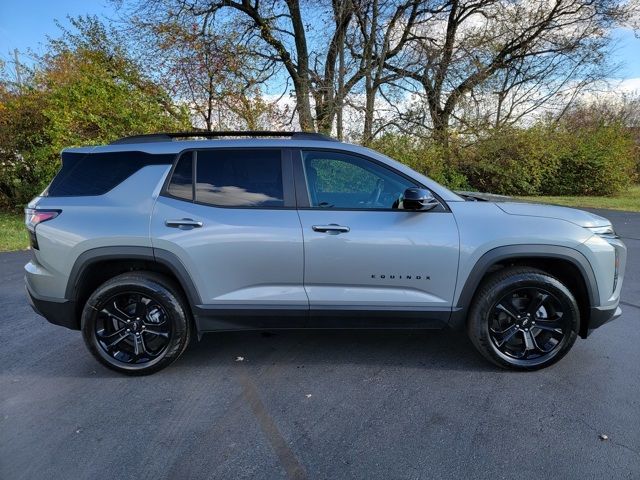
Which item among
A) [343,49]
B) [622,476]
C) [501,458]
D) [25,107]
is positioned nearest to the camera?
[622,476]

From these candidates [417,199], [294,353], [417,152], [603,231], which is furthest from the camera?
[417,152]

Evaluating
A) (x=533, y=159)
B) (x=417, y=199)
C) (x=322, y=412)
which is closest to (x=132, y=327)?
(x=322, y=412)

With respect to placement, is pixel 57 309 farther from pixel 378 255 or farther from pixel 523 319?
pixel 523 319

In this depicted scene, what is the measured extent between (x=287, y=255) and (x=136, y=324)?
4.35 feet

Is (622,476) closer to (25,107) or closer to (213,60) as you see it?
(213,60)

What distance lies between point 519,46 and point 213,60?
1365 centimetres

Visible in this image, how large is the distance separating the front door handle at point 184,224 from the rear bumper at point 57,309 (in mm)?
993

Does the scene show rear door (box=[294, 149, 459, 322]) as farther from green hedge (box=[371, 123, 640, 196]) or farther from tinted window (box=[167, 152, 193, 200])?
green hedge (box=[371, 123, 640, 196])

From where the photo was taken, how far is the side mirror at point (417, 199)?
2.87 metres

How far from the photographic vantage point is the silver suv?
2.97m

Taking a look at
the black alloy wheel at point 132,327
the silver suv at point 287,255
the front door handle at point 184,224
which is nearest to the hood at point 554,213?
the silver suv at point 287,255

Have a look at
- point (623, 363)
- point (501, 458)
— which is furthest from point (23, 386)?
point (623, 363)

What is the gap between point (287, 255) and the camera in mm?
2967

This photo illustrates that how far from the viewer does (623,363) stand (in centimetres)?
329
